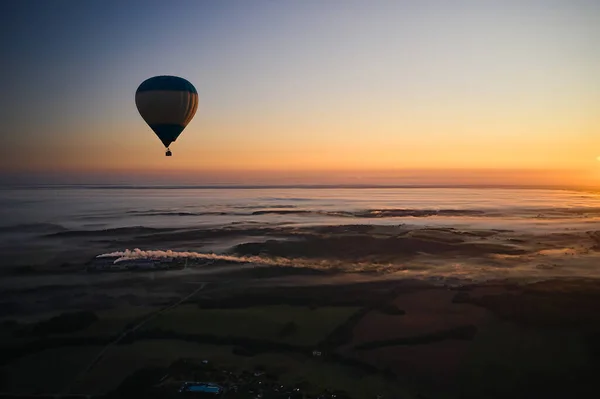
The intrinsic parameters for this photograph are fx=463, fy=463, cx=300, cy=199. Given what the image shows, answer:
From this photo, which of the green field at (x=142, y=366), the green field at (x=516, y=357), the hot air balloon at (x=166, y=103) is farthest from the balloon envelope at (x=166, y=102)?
the green field at (x=516, y=357)

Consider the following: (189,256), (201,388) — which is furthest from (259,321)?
(189,256)

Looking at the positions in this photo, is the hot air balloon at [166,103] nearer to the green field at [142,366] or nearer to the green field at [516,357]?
the green field at [142,366]

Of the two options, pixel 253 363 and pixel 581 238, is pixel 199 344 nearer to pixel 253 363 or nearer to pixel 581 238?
pixel 253 363

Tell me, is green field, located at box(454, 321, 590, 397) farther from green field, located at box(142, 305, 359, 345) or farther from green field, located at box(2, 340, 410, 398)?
green field, located at box(142, 305, 359, 345)

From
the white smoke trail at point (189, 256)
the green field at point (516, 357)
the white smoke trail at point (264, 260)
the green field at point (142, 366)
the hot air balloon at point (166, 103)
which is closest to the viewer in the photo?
the green field at point (142, 366)

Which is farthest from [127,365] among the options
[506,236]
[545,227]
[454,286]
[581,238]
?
[545,227]
